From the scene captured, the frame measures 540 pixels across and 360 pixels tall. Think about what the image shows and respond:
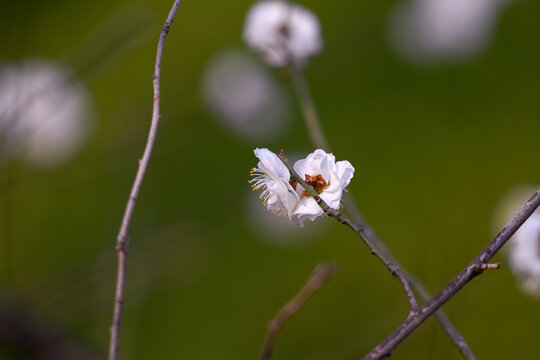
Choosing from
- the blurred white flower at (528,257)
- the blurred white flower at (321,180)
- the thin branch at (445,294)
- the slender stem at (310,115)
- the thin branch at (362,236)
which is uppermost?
the slender stem at (310,115)

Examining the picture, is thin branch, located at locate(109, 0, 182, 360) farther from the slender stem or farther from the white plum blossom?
the slender stem

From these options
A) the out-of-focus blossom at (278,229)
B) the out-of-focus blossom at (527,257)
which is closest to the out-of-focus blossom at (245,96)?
the out-of-focus blossom at (278,229)

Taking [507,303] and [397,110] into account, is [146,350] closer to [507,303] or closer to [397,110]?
[507,303]

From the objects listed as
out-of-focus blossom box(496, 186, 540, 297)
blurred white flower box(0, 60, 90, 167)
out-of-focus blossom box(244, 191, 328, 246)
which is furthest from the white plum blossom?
out-of-focus blossom box(244, 191, 328, 246)

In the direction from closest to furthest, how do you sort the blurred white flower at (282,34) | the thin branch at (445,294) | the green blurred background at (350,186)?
the thin branch at (445,294) < the blurred white flower at (282,34) < the green blurred background at (350,186)

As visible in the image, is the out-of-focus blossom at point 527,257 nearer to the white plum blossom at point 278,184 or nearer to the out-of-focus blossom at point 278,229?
the white plum blossom at point 278,184

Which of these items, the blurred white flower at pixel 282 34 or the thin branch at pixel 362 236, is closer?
the thin branch at pixel 362 236

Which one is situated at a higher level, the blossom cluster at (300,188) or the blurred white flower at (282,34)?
the blurred white flower at (282,34)
